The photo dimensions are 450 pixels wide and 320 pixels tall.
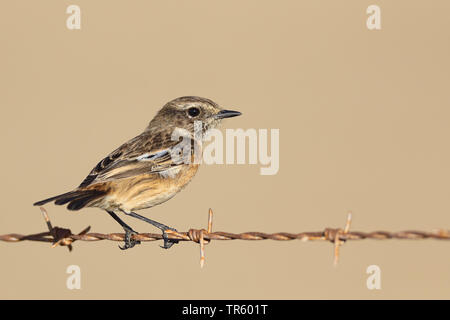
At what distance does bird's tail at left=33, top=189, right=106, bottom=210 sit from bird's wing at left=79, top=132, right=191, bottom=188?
0.40ft

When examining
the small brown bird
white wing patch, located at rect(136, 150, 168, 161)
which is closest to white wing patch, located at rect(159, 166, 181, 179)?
the small brown bird

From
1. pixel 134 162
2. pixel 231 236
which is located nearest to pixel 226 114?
pixel 134 162

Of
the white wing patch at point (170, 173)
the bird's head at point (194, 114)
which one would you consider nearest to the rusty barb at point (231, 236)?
the white wing patch at point (170, 173)

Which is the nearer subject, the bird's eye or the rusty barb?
the rusty barb

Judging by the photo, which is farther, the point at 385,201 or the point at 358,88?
the point at 358,88

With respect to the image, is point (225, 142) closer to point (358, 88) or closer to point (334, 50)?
point (358, 88)

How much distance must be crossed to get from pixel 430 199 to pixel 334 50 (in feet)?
24.8

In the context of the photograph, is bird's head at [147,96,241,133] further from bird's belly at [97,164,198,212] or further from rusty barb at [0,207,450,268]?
rusty barb at [0,207,450,268]

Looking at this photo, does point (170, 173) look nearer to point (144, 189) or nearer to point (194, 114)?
point (144, 189)

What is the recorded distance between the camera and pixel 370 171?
13578 millimetres

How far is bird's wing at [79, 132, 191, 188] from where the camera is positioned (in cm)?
589

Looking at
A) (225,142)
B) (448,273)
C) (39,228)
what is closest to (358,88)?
(448,273)

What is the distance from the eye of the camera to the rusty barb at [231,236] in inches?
158

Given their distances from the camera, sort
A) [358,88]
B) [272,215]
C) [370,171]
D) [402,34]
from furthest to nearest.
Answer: [402,34] → [358,88] → [370,171] → [272,215]
